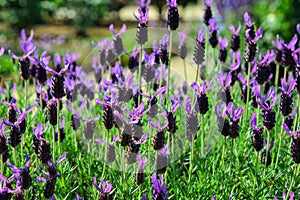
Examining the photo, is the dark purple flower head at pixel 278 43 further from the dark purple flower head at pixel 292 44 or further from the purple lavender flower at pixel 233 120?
the purple lavender flower at pixel 233 120

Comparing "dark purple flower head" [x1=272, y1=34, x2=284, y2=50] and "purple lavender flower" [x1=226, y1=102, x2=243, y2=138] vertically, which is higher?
"dark purple flower head" [x1=272, y1=34, x2=284, y2=50]

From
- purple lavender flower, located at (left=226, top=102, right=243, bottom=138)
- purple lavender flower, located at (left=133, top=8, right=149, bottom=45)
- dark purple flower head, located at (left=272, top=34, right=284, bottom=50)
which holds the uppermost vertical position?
purple lavender flower, located at (left=133, top=8, right=149, bottom=45)

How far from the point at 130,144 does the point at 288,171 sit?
79cm

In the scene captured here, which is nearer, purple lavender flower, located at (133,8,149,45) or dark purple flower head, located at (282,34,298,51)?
purple lavender flower, located at (133,8,149,45)

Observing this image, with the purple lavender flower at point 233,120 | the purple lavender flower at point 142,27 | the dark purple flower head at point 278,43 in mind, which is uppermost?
the purple lavender flower at point 142,27

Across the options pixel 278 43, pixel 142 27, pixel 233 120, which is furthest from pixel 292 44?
pixel 142 27

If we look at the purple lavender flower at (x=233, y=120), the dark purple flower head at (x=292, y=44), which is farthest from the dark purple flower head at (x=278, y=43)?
the purple lavender flower at (x=233, y=120)

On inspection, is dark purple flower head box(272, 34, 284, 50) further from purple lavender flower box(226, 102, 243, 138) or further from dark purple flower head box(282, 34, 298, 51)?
purple lavender flower box(226, 102, 243, 138)

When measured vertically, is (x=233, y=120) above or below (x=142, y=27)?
below

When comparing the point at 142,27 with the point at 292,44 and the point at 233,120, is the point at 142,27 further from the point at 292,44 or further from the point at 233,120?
the point at 292,44

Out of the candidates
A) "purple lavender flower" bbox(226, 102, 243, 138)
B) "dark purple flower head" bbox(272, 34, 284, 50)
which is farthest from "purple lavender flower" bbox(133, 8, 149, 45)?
"dark purple flower head" bbox(272, 34, 284, 50)

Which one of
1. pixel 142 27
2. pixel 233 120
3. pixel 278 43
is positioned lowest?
pixel 233 120

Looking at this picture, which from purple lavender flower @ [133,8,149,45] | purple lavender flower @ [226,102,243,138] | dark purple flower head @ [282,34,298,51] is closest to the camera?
purple lavender flower @ [226,102,243,138]

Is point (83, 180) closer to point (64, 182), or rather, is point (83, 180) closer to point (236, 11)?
point (64, 182)
